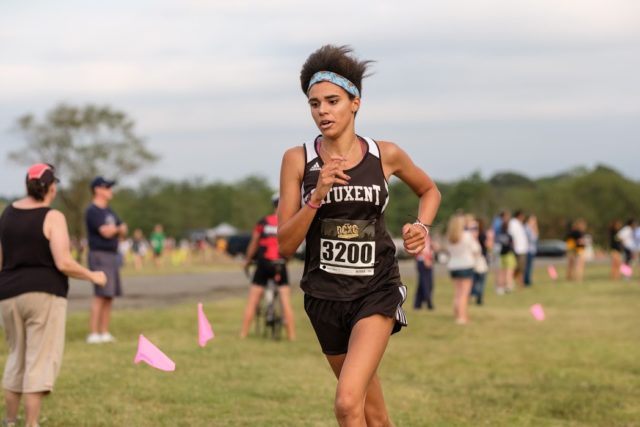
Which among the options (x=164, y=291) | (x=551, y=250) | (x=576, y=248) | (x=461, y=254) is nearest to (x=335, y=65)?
(x=461, y=254)

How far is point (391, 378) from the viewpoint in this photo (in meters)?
10.9

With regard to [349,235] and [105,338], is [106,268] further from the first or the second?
[349,235]

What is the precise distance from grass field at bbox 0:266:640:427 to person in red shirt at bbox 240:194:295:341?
0.42m

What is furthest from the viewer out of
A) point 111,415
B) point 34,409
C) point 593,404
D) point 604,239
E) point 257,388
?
point 604,239

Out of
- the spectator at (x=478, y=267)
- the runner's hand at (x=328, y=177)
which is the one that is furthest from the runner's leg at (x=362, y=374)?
the spectator at (x=478, y=267)

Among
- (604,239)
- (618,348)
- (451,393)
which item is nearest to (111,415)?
(451,393)

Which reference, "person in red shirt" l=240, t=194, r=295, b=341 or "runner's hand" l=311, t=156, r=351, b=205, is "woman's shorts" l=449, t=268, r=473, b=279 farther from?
"runner's hand" l=311, t=156, r=351, b=205

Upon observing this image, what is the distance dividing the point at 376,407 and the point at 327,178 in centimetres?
133

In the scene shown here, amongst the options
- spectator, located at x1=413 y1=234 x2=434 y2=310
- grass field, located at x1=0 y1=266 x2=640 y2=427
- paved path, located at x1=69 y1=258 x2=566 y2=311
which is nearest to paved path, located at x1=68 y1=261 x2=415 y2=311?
paved path, located at x1=69 y1=258 x2=566 y2=311

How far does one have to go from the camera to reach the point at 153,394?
9.34 meters

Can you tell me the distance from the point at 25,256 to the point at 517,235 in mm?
20847

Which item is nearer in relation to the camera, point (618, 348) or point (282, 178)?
point (282, 178)

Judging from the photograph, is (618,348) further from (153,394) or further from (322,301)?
(322,301)

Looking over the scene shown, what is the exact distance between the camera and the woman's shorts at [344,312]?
5.17 metres
